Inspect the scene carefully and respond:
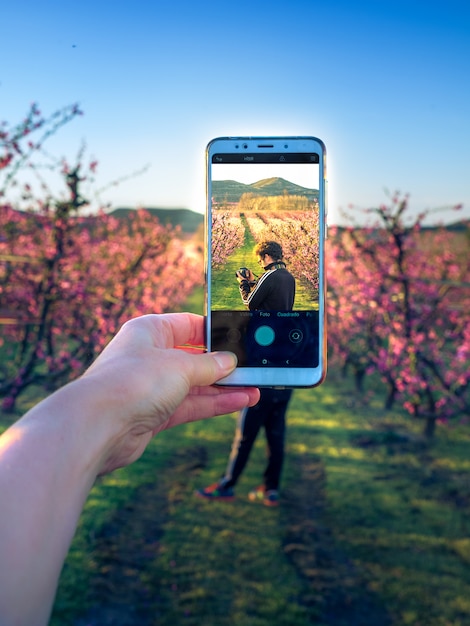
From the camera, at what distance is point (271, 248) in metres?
1.97

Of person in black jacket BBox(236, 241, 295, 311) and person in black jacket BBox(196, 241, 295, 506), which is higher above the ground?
person in black jacket BBox(236, 241, 295, 311)

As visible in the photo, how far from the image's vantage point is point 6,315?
28.9ft

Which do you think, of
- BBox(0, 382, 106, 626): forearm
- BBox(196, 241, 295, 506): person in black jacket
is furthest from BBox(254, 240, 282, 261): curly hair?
BBox(196, 241, 295, 506): person in black jacket

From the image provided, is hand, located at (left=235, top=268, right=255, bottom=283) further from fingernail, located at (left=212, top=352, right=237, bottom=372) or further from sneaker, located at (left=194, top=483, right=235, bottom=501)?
sneaker, located at (left=194, top=483, right=235, bottom=501)

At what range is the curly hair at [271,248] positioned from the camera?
6.46ft

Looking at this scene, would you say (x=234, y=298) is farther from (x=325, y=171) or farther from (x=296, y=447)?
(x=296, y=447)

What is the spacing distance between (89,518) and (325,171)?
14.2 ft

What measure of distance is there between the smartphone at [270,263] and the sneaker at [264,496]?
4170 mm

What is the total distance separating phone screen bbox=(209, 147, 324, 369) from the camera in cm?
197

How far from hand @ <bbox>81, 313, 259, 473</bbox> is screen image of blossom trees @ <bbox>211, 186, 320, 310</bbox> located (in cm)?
18

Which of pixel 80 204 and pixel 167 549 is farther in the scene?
pixel 80 204

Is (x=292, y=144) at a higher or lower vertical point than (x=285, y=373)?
higher

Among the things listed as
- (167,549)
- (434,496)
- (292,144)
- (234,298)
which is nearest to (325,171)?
(292,144)

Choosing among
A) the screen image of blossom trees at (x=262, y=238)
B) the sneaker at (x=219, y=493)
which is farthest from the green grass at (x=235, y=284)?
the sneaker at (x=219, y=493)
